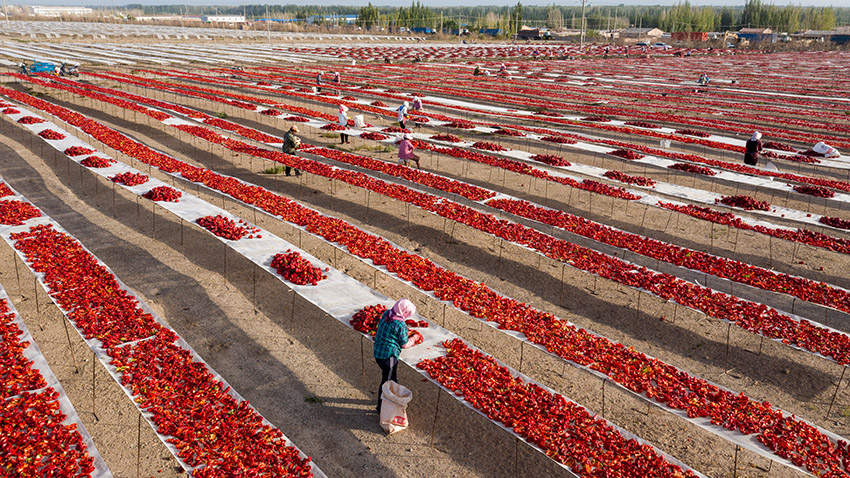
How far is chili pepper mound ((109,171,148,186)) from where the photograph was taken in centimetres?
2041

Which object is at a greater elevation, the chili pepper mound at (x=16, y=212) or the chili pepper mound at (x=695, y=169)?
the chili pepper mound at (x=695, y=169)

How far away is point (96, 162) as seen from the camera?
22.8 m

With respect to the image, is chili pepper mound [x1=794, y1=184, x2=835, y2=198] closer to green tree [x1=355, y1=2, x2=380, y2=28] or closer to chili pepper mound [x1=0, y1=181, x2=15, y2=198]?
chili pepper mound [x1=0, y1=181, x2=15, y2=198]

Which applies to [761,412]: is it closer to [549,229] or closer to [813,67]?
[549,229]

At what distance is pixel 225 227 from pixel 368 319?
682cm

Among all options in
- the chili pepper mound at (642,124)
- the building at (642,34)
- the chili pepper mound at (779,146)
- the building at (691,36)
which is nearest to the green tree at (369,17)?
the building at (642,34)

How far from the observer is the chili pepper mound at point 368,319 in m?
11.7

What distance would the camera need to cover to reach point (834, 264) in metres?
17.1

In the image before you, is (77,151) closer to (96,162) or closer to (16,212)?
(96,162)

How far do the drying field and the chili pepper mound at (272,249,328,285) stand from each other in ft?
0.26

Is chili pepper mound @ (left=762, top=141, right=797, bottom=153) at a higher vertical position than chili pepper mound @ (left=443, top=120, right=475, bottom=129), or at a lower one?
lower

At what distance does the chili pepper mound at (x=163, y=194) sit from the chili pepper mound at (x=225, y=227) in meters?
2.50

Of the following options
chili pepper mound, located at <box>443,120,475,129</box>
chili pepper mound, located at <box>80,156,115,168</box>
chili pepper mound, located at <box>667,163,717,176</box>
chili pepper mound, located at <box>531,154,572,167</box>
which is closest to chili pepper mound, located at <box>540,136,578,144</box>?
chili pepper mound, located at <box>443,120,475,129</box>

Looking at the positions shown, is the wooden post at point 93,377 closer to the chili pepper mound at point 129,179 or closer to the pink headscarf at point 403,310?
the pink headscarf at point 403,310
